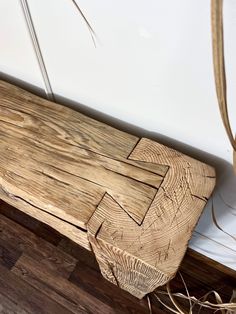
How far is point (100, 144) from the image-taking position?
0.78m

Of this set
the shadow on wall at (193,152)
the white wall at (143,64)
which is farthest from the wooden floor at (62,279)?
the shadow on wall at (193,152)

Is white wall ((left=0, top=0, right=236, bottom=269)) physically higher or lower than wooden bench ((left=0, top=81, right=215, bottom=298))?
higher

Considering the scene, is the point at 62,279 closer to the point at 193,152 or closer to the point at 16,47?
the point at 193,152

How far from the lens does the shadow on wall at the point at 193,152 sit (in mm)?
763

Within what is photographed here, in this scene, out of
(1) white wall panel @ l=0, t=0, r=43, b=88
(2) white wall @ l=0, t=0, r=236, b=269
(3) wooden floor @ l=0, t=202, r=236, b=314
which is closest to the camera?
(2) white wall @ l=0, t=0, r=236, b=269

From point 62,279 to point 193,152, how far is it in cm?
66

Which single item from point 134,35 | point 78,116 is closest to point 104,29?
point 134,35

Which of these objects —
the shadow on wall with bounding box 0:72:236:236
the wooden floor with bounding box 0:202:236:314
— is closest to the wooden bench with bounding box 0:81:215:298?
the shadow on wall with bounding box 0:72:236:236

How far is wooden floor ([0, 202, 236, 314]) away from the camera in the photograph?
1074mm

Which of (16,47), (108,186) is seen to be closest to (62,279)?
(108,186)

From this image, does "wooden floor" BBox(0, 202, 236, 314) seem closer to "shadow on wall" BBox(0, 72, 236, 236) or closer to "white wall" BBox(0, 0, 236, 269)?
"white wall" BBox(0, 0, 236, 269)

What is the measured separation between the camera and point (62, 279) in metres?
1.12

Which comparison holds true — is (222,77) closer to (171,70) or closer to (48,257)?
(171,70)

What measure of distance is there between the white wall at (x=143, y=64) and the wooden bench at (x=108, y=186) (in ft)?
0.21
